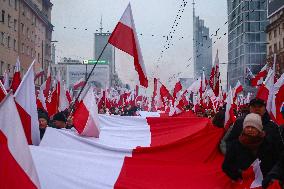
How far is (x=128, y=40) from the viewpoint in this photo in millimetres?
8039

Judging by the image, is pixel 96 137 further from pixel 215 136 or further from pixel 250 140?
pixel 250 140

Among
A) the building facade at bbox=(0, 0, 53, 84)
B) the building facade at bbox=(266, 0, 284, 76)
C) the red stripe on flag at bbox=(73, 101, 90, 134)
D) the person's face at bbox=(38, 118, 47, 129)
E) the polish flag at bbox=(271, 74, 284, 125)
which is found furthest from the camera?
the building facade at bbox=(266, 0, 284, 76)

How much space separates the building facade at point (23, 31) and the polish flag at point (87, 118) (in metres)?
36.8

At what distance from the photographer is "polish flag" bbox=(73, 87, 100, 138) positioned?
294 inches

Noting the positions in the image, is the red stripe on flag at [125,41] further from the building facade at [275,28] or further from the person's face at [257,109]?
the building facade at [275,28]

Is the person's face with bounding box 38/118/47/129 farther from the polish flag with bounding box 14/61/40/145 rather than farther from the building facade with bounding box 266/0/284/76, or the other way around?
the building facade with bounding box 266/0/284/76

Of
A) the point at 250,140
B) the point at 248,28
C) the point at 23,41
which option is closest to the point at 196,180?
the point at 250,140

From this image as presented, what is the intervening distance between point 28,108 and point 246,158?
2.62 m

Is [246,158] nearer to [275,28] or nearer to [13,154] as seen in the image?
[13,154]

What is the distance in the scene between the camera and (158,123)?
9828 millimetres

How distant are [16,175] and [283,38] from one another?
64732 mm

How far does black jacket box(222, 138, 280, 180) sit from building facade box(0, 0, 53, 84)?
134 ft

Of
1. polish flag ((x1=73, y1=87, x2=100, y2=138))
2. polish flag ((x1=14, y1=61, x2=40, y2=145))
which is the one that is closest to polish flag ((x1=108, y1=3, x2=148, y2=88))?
polish flag ((x1=73, y1=87, x2=100, y2=138))

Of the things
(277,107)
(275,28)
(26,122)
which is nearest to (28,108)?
(26,122)
